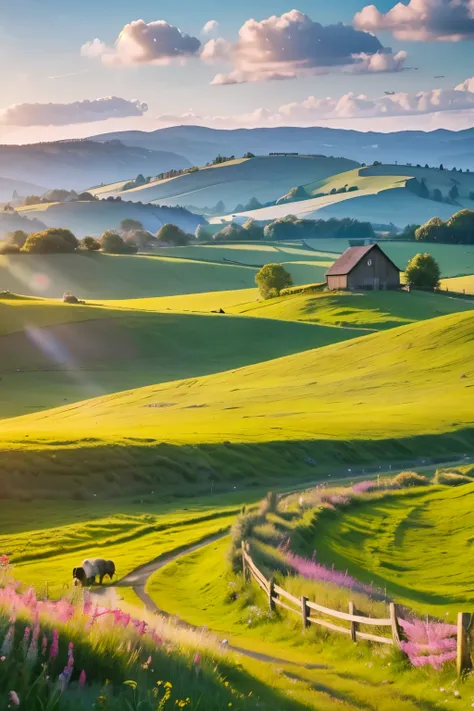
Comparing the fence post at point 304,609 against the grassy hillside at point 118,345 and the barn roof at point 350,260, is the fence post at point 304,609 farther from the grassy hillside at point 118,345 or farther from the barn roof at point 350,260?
the barn roof at point 350,260

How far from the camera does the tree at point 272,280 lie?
6078 inches

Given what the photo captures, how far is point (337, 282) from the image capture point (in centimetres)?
14375

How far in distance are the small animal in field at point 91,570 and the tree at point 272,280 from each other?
412 ft

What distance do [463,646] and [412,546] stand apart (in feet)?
52.0

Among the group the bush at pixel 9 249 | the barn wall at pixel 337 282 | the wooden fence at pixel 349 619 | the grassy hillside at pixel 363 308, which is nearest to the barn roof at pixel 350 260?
the barn wall at pixel 337 282

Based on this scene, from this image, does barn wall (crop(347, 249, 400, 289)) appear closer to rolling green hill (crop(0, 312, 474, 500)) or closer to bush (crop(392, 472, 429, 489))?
rolling green hill (crop(0, 312, 474, 500))

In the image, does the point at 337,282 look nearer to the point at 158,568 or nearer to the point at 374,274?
the point at 374,274

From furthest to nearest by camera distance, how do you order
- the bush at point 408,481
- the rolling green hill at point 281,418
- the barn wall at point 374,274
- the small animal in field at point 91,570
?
the barn wall at point 374,274
the rolling green hill at point 281,418
the bush at point 408,481
the small animal in field at point 91,570

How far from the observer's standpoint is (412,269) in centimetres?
14825

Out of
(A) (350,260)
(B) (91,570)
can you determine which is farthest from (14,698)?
(A) (350,260)

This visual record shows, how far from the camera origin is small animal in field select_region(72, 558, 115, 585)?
29219mm

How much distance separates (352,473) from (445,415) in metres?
13.3

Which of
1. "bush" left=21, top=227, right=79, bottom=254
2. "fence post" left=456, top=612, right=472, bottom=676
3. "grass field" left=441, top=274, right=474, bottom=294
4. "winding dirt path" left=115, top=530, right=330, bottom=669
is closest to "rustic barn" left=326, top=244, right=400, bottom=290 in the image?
"grass field" left=441, top=274, right=474, bottom=294

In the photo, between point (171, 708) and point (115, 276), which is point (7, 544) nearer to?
point (171, 708)
